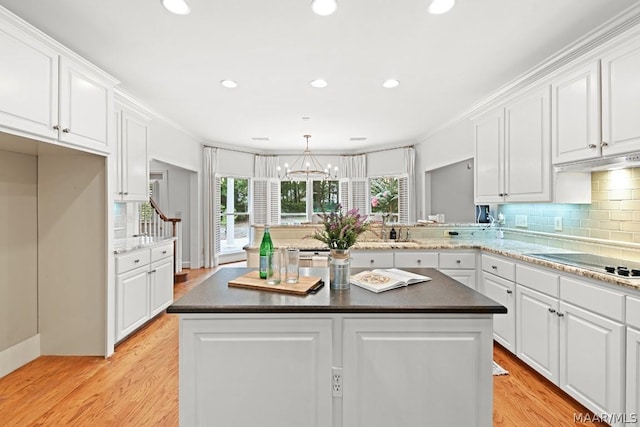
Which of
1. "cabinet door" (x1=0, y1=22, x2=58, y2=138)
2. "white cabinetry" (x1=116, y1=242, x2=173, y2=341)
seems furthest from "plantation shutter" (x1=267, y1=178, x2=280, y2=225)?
"cabinet door" (x1=0, y1=22, x2=58, y2=138)

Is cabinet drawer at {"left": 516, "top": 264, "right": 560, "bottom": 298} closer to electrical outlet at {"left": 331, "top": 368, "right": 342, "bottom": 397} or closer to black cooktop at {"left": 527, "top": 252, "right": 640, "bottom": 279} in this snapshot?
black cooktop at {"left": 527, "top": 252, "right": 640, "bottom": 279}

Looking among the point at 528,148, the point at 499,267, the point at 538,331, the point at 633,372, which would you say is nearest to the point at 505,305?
the point at 499,267

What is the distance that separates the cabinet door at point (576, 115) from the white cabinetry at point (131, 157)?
390 cm

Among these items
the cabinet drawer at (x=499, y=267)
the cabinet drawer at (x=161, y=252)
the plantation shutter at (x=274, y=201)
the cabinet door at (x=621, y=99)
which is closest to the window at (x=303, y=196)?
the plantation shutter at (x=274, y=201)

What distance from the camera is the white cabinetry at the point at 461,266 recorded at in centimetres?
333

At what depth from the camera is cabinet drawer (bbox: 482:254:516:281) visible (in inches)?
107

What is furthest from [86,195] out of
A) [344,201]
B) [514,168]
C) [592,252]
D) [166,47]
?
[344,201]

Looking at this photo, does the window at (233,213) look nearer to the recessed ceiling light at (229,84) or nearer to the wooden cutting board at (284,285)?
the recessed ceiling light at (229,84)

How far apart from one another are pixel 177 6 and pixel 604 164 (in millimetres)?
2990

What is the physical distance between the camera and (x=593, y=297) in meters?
1.93

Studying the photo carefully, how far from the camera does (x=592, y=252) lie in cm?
265

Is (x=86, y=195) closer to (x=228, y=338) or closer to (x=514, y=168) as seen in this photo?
(x=228, y=338)

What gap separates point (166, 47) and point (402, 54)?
1894 millimetres

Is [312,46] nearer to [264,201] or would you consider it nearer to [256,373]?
[256,373]
